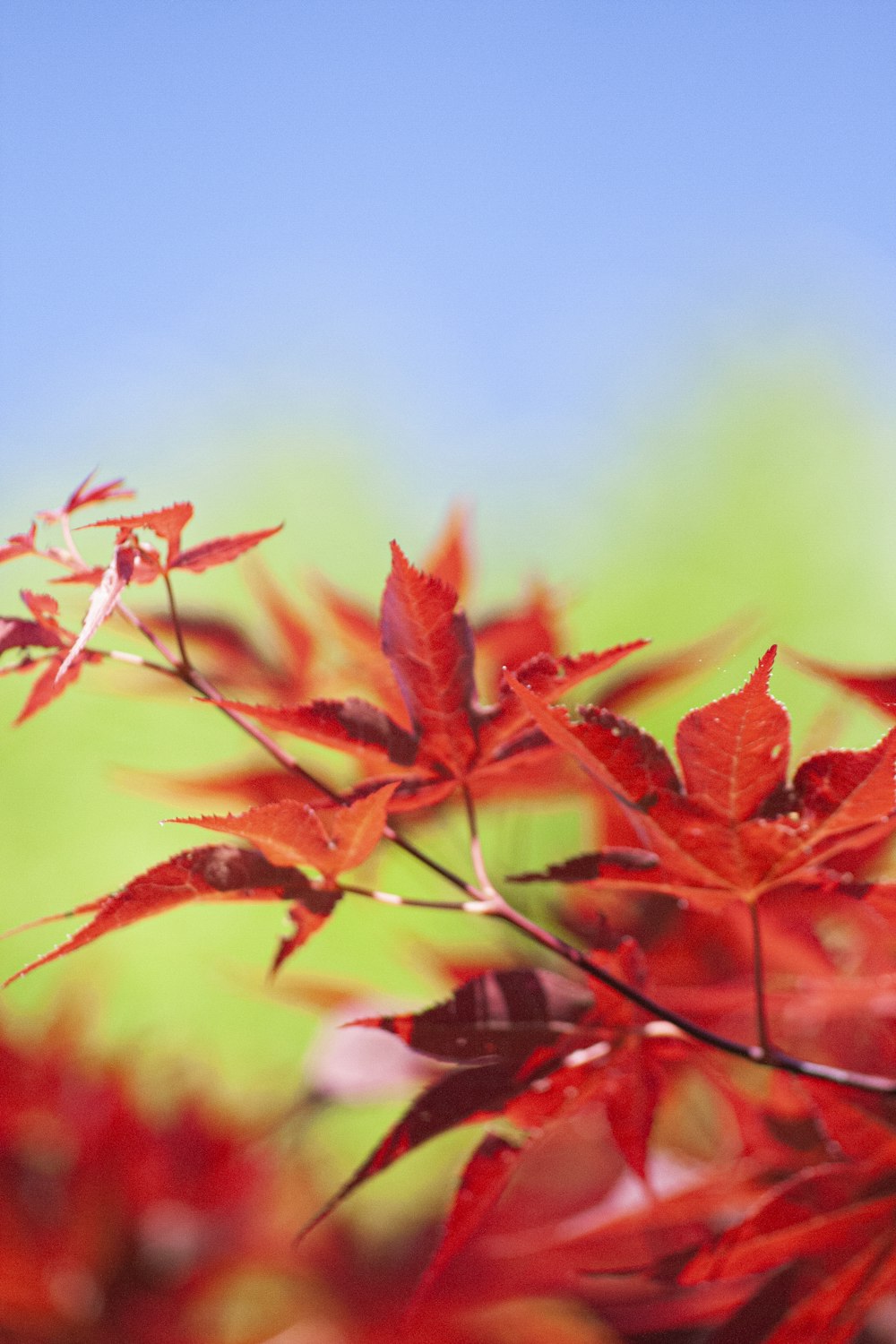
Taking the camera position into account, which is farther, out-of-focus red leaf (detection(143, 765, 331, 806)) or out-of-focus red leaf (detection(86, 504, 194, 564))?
out-of-focus red leaf (detection(143, 765, 331, 806))

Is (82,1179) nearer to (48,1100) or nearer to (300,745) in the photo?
(48,1100)

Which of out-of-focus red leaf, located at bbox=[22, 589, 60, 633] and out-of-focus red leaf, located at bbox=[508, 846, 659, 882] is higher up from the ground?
out-of-focus red leaf, located at bbox=[22, 589, 60, 633]

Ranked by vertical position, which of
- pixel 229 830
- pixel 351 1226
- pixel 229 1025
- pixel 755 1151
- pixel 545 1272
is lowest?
pixel 229 1025

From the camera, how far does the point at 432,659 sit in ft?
1.32

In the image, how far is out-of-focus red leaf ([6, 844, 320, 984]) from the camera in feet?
1.12

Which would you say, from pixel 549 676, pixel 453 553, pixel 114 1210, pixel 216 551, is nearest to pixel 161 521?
pixel 216 551

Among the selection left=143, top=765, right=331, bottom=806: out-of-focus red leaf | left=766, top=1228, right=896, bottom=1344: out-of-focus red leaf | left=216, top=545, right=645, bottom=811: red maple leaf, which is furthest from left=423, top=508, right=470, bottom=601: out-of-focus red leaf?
left=766, top=1228, right=896, bottom=1344: out-of-focus red leaf

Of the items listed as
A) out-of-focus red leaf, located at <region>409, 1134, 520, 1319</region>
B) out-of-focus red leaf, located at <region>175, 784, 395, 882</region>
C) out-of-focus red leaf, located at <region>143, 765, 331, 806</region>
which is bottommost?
out-of-focus red leaf, located at <region>409, 1134, 520, 1319</region>

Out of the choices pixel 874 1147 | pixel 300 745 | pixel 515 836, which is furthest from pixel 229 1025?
pixel 874 1147

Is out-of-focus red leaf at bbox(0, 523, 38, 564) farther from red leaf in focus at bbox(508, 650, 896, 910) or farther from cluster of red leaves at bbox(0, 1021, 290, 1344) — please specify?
cluster of red leaves at bbox(0, 1021, 290, 1344)

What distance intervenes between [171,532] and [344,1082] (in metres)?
0.35

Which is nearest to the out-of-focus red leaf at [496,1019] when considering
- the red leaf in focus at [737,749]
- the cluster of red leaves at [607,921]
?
the cluster of red leaves at [607,921]

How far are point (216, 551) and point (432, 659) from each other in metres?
0.09

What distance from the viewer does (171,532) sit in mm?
397
